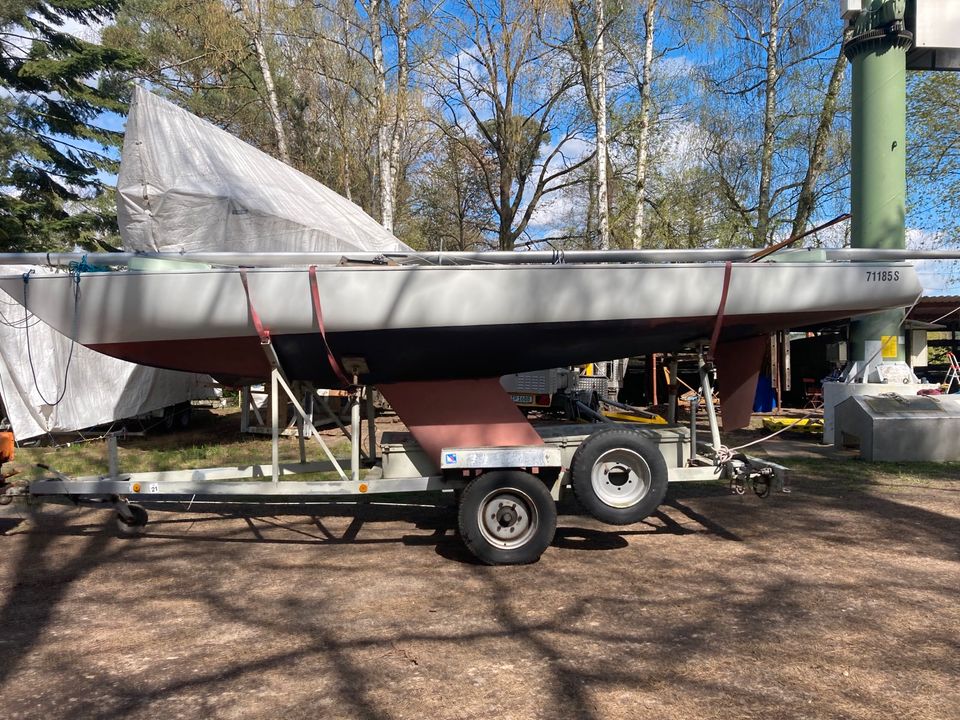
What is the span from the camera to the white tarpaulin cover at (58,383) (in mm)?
10195

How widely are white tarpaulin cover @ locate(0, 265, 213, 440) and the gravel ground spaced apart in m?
5.61

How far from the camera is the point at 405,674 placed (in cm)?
294

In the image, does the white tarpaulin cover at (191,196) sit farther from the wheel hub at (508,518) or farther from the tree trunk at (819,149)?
the tree trunk at (819,149)

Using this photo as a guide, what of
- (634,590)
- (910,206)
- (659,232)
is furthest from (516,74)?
(634,590)

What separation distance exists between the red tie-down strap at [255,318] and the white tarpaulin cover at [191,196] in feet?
13.9

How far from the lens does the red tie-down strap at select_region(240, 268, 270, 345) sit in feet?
14.0

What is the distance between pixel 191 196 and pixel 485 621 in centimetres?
674

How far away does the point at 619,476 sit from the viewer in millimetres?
4535

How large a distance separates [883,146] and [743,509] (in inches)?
248

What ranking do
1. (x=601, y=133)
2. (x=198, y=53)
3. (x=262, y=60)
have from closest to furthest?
(x=262, y=60) → (x=601, y=133) → (x=198, y=53)

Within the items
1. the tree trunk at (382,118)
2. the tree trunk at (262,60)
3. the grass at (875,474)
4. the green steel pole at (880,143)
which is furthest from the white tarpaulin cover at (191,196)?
the green steel pole at (880,143)

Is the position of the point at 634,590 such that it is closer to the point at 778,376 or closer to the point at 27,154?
the point at 778,376

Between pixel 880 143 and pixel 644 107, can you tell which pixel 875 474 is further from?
pixel 644 107

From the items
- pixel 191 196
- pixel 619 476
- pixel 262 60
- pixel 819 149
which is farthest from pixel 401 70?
pixel 619 476
